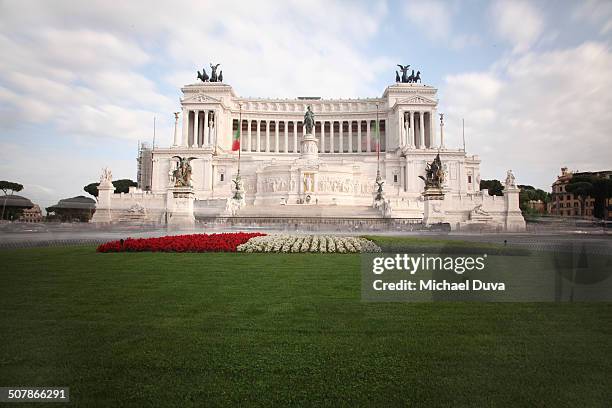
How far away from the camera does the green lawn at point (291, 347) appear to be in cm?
413

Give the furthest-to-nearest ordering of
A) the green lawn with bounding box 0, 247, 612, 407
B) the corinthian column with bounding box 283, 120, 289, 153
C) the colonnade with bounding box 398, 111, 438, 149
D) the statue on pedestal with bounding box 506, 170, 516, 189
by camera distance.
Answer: the corinthian column with bounding box 283, 120, 289, 153
the colonnade with bounding box 398, 111, 438, 149
the statue on pedestal with bounding box 506, 170, 516, 189
the green lawn with bounding box 0, 247, 612, 407

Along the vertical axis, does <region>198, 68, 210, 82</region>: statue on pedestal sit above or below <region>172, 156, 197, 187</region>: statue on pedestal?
above

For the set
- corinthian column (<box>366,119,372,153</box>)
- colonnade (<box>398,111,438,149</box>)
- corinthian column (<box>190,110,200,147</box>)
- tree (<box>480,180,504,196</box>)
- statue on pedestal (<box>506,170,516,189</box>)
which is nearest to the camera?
statue on pedestal (<box>506,170,516,189</box>)

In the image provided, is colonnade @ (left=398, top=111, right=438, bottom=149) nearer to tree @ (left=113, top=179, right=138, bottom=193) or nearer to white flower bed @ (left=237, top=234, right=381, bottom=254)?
tree @ (left=113, top=179, right=138, bottom=193)

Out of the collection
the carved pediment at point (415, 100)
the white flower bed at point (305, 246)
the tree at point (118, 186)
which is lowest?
the white flower bed at point (305, 246)

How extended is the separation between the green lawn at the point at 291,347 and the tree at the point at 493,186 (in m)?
93.1

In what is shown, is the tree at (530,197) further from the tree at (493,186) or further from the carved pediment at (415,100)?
the carved pediment at (415,100)

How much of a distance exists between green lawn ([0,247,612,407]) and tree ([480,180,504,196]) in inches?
3665

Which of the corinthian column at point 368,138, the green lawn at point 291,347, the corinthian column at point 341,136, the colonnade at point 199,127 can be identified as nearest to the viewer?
the green lawn at point 291,347

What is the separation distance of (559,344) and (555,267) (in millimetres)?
4243

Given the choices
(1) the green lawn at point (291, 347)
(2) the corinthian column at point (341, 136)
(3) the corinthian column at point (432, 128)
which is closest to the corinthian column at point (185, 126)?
(2) the corinthian column at point (341, 136)

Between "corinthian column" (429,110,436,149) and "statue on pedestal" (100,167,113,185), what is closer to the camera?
"statue on pedestal" (100,167,113,185)

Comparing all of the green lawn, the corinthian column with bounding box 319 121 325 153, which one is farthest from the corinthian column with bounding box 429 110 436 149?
the green lawn

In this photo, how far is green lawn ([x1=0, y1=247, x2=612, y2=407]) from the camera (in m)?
4.13
